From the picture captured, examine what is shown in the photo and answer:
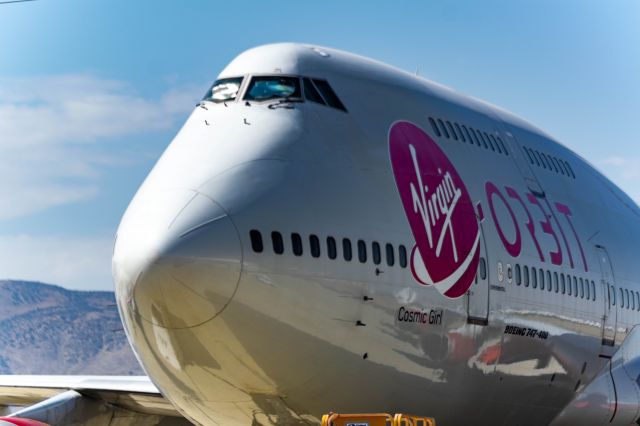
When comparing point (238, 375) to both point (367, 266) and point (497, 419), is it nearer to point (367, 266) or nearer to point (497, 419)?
point (367, 266)

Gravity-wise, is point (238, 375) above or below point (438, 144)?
below

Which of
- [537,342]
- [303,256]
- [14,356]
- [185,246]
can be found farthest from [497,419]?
[14,356]

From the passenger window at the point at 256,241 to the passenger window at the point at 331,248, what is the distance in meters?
1.05

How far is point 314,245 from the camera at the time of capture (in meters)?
15.3

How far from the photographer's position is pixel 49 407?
21531 millimetres

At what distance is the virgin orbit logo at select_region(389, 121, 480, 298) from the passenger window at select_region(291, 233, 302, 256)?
2.13 metres

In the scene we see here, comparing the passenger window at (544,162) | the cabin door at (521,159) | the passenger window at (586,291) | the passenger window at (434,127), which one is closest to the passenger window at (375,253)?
the passenger window at (434,127)

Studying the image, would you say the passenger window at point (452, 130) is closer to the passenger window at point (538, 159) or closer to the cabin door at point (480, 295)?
the cabin door at point (480, 295)

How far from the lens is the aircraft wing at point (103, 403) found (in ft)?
69.8

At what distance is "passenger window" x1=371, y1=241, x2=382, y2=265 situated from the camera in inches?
633

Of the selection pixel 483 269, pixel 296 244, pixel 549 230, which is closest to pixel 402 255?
pixel 296 244

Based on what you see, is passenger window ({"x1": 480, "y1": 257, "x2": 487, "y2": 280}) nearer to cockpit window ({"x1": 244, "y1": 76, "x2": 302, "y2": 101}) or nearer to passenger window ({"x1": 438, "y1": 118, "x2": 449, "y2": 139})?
passenger window ({"x1": 438, "y1": 118, "x2": 449, "y2": 139})

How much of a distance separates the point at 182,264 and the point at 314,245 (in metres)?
1.79

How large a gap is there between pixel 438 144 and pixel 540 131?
5.53 m
